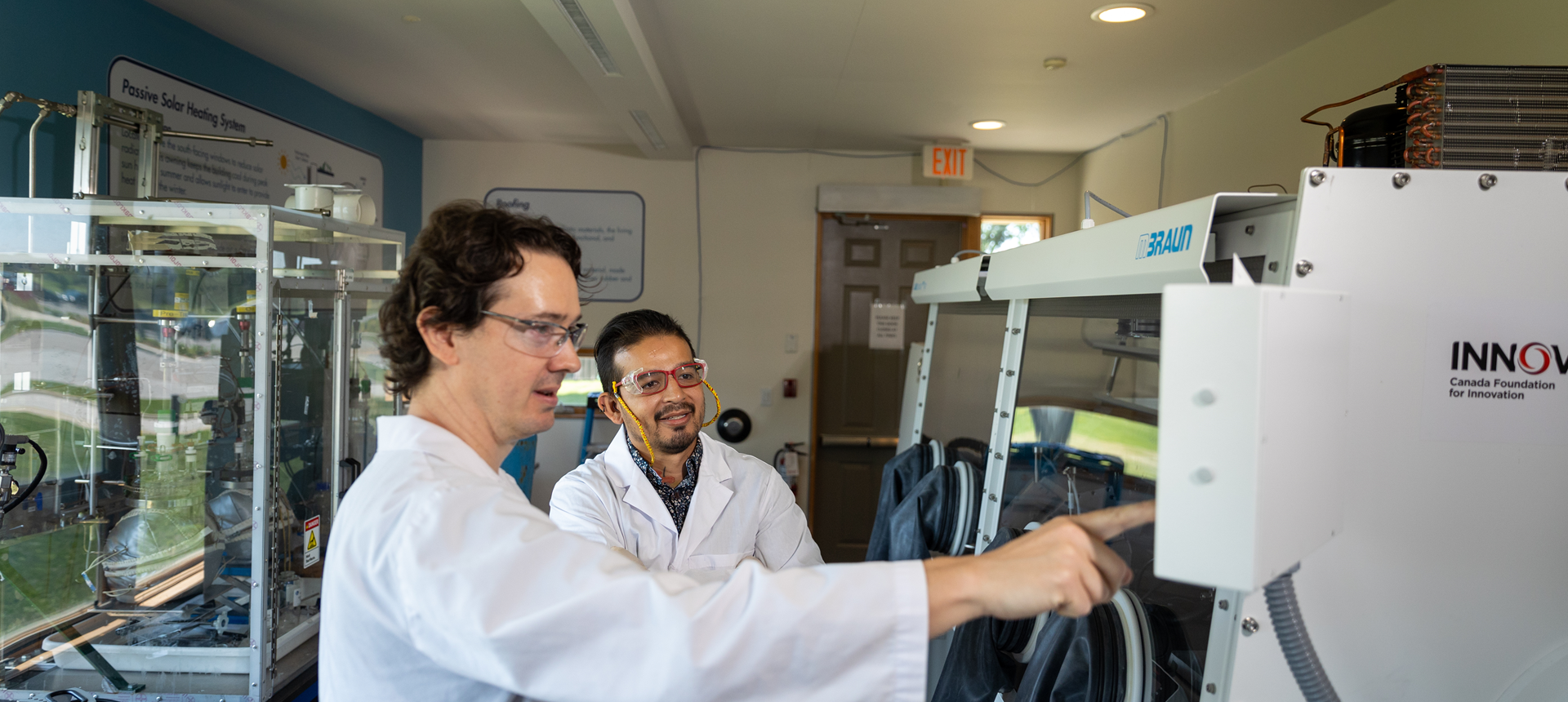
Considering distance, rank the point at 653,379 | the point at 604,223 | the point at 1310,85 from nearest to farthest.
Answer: the point at 653,379
the point at 1310,85
the point at 604,223

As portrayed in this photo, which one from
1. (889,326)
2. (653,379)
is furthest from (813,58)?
(889,326)

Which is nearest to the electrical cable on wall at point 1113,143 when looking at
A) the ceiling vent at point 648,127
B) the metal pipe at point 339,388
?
the ceiling vent at point 648,127

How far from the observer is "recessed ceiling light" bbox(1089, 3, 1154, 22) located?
8.14 ft

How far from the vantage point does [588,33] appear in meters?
2.64

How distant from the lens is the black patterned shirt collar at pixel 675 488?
192cm

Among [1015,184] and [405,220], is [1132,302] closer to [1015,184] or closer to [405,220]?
[1015,184]

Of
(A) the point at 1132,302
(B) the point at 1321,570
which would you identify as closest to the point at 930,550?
(A) the point at 1132,302

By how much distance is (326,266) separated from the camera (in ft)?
8.43

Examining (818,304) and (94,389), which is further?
(818,304)

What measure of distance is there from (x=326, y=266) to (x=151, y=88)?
992 millimetres

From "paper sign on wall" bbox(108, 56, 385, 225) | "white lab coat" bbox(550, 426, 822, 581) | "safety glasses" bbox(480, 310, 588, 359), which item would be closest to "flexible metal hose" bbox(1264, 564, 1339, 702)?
"safety glasses" bbox(480, 310, 588, 359)

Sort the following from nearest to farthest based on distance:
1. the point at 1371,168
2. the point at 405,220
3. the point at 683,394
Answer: the point at 1371,168
the point at 683,394
the point at 405,220

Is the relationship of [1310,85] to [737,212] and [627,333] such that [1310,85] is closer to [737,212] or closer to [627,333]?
[627,333]

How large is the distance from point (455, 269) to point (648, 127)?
3217mm
